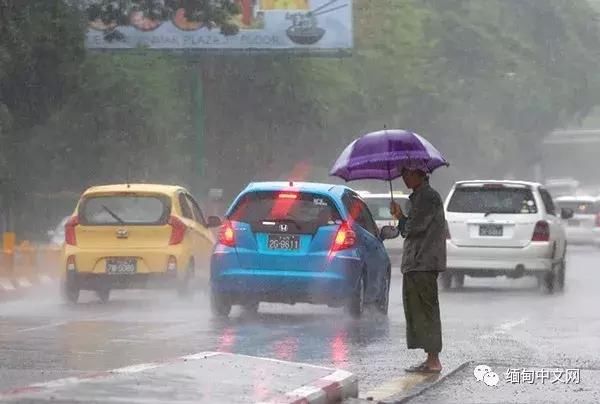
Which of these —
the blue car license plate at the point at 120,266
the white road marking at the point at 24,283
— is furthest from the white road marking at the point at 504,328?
the white road marking at the point at 24,283

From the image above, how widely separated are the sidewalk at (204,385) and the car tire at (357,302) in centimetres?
726

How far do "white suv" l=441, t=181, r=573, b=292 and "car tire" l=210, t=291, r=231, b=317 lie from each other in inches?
309

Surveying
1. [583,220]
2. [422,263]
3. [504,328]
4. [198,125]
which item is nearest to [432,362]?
[422,263]

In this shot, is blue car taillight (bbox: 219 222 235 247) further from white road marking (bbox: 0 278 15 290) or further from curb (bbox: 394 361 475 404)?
white road marking (bbox: 0 278 15 290)

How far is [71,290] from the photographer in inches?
976

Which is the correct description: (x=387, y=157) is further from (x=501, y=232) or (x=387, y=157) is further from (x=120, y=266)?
(x=501, y=232)

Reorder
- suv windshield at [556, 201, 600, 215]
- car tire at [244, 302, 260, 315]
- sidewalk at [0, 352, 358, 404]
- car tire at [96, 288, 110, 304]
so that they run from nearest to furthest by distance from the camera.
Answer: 1. sidewalk at [0, 352, 358, 404]
2. car tire at [244, 302, 260, 315]
3. car tire at [96, 288, 110, 304]
4. suv windshield at [556, 201, 600, 215]

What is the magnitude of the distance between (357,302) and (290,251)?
3.22 ft

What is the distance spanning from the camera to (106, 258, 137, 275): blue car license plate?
2462cm

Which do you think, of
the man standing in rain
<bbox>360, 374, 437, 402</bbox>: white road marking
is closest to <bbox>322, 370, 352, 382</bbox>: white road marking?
<bbox>360, 374, 437, 402</bbox>: white road marking

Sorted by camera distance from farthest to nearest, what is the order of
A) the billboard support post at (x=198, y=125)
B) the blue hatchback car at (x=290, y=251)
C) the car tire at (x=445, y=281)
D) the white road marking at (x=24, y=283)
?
the billboard support post at (x=198, y=125) → the white road marking at (x=24, y=283) → the car tire at (x=445, y=281) → the blue hatchback car at (x=290, y=251)

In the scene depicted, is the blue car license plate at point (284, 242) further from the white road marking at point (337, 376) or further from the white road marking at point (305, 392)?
the white road marking at point (305, 392)

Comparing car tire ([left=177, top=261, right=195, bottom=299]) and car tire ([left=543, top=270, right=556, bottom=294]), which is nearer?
car tire ([left=177, top=261, right=195, bottom=299])

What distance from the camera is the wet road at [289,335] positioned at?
15.2 metres
